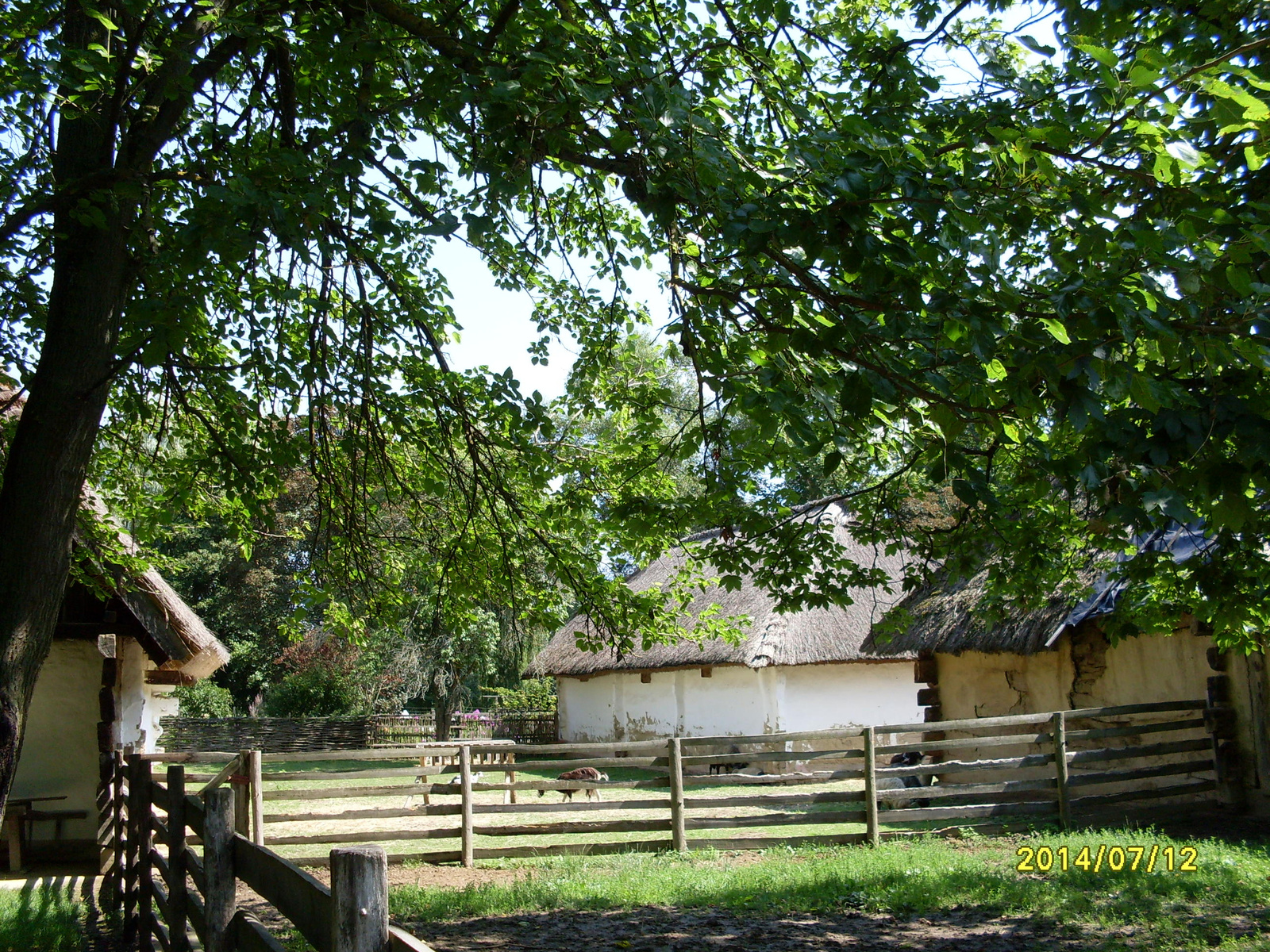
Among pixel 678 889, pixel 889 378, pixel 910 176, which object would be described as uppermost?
pixel 910 176

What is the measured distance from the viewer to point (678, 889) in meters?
7.54

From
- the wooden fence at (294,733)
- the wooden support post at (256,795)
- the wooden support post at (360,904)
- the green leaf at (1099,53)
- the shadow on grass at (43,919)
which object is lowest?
the wooden fence at (294,733)

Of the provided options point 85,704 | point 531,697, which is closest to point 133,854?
point 85,704

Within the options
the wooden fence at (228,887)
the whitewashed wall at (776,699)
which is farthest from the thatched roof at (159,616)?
the whitewashed wall at (776,699)

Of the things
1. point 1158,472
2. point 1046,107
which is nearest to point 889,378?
point 1158,472

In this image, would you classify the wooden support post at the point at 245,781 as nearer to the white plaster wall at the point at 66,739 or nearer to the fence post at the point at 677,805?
the white plaster wall at the point at 66,739

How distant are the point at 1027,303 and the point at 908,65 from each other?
101 inches

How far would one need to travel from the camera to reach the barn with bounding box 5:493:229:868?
9680 mm

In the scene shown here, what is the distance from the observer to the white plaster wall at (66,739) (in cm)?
1009

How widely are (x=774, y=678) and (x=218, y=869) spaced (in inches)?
643

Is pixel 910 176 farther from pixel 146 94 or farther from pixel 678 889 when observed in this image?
pixel 678 889

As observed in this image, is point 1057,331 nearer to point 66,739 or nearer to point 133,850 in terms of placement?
point 133,850

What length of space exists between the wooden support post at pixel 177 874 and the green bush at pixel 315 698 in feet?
86.7

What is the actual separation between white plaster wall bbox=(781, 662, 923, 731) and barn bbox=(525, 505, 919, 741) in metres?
0.02
